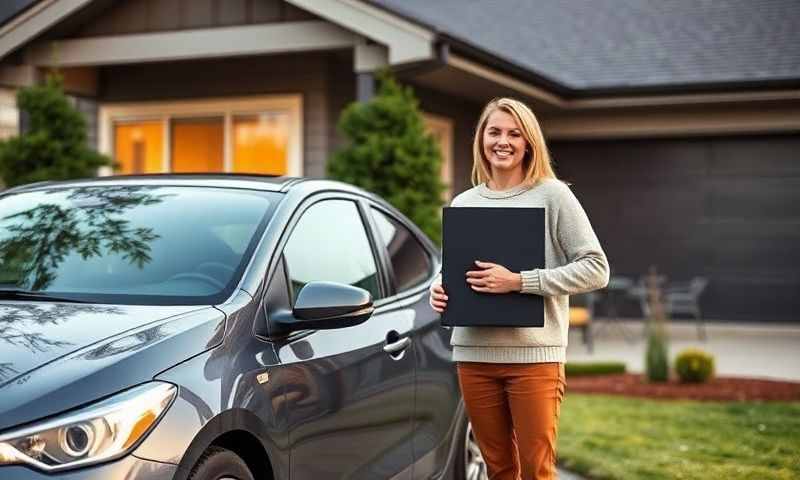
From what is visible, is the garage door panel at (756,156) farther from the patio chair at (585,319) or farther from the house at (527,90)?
the patio chair at (585,319)

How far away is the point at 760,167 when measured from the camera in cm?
1798

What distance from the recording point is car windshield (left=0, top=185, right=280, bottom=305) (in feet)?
13.7

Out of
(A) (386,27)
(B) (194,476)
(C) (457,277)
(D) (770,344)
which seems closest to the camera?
(B) (194,476)

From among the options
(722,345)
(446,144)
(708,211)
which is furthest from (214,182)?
(708,211)

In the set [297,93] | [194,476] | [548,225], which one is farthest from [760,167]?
[194,476]

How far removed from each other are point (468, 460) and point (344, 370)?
Answer: 165cm

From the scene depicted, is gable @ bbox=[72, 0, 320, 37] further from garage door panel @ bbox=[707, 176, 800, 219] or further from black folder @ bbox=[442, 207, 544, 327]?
garage door panel @ bbox=[707, 176, 800, 219]

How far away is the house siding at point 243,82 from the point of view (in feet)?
44.1

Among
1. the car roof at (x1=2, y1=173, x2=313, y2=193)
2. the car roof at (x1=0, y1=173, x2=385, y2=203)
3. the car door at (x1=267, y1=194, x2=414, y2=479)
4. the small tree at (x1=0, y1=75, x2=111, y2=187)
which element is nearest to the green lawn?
the car door at (x1=267, y1=194, x2=414, y2=479)

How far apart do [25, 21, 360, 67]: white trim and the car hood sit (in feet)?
27.0

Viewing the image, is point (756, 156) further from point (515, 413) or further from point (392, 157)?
point (515, 413)

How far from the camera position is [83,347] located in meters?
3.48

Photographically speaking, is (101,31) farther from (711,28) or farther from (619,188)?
(711,28)

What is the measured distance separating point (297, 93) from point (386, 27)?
2.56 metres
